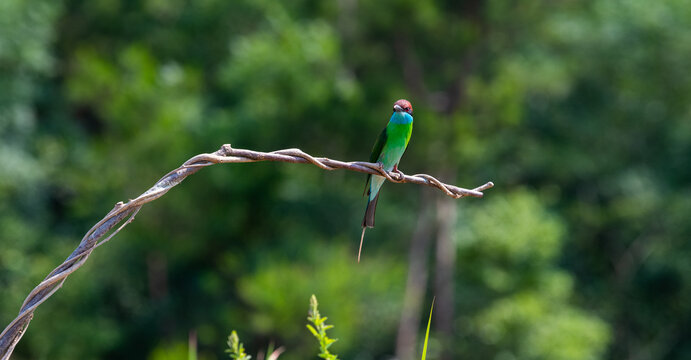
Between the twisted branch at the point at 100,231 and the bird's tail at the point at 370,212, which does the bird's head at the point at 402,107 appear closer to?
the bird's tail at the point at 370,212

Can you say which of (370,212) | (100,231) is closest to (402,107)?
(370,212)

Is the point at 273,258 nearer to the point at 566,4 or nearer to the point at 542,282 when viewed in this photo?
the point at 542,282

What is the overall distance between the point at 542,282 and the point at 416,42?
2.55 meters

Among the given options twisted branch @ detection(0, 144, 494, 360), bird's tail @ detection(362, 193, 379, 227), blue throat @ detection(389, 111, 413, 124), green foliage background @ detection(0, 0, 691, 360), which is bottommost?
twisted branch @ detection(0, 144, 494, 360)

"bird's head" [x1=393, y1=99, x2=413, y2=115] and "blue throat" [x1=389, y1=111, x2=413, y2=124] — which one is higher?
"bird's head" [x1=393, y1=99, x2=413, y2=115]

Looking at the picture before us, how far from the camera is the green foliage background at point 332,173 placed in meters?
7.11

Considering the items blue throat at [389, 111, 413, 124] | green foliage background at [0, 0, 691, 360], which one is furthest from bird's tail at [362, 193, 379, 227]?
green foliage background at [0, 0, 691, 360]

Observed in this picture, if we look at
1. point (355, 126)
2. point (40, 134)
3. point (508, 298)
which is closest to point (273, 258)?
point (355, 126)

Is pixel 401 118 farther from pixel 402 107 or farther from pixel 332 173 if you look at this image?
pixel 332 173

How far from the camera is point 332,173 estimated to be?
811 cm

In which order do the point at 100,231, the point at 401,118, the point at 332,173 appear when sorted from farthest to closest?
the point at 332,173, the point at 401,118, the point at 100,231

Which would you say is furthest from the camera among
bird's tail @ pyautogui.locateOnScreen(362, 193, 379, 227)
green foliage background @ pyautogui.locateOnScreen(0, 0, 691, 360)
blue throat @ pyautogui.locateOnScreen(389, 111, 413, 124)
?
green foliage background @ pyautogui.locateOnScreen(0, 0, 691, 360)

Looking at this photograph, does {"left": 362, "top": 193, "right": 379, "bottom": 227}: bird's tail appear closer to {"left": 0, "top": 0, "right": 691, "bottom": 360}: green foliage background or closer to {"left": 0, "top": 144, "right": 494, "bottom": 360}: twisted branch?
{"left": 0, "top": 144, "right": 494, "bottom": 360}: twisted branch

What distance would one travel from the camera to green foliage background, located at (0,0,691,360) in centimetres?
711
